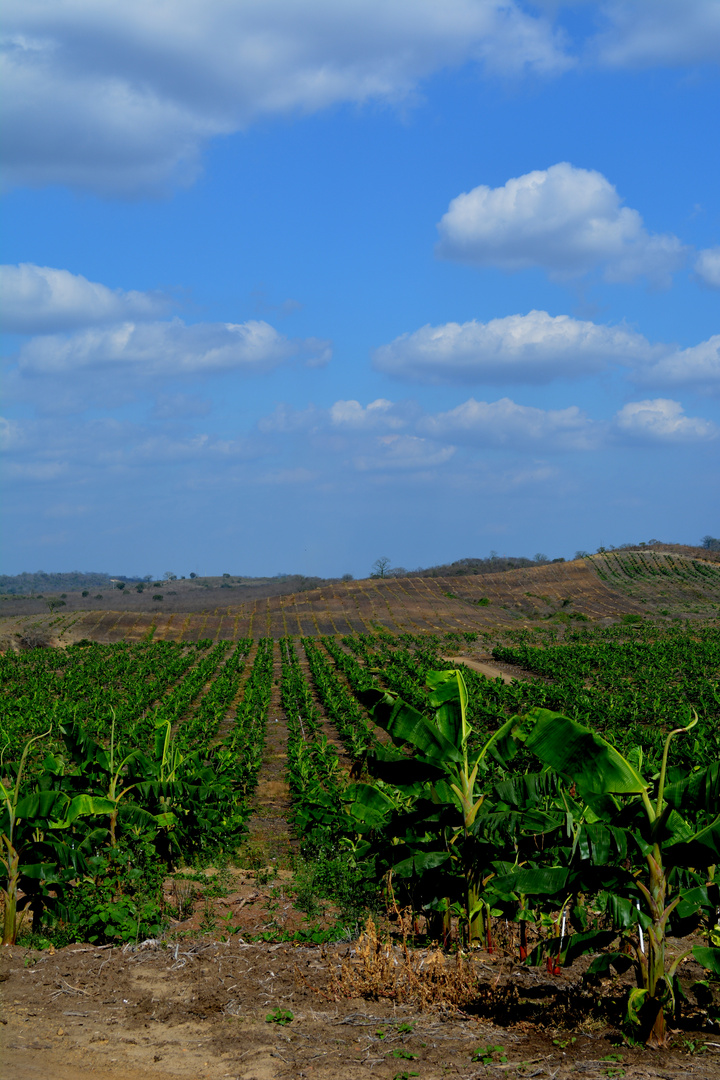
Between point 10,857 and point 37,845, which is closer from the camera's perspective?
point 10,857

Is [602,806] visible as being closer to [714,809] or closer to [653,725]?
[714,809]

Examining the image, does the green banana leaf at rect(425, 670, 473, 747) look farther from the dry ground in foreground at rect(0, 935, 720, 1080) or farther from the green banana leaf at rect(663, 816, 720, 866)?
the green banana leaf at rect(663, 816, 720, 866)

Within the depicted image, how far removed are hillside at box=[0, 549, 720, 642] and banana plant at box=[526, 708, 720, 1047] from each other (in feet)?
160

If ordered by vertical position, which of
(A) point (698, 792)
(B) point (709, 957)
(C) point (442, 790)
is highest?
(A) point (698, 792)

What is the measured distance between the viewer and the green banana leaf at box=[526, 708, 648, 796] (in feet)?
19.5

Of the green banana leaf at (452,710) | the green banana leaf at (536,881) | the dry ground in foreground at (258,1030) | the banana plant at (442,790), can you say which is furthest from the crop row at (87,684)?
the green banana leaf at (536,881)

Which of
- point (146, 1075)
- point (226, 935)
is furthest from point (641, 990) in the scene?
point (226, 935)

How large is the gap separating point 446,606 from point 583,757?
58.6 metres

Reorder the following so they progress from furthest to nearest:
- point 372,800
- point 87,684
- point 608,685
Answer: point 87,684
point 608,685
point 372,800

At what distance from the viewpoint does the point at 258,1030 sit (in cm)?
593

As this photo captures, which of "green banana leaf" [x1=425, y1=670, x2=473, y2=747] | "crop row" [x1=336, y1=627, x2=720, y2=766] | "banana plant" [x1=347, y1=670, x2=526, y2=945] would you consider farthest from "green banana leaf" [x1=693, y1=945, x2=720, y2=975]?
"crop row" [x1=336, y1=627, x2=720, y2=766]

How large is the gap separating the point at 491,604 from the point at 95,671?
38.1 m

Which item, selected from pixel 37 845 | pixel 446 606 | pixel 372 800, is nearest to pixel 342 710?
pixel 372 800

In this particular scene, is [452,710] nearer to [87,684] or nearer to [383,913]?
[383,913]
